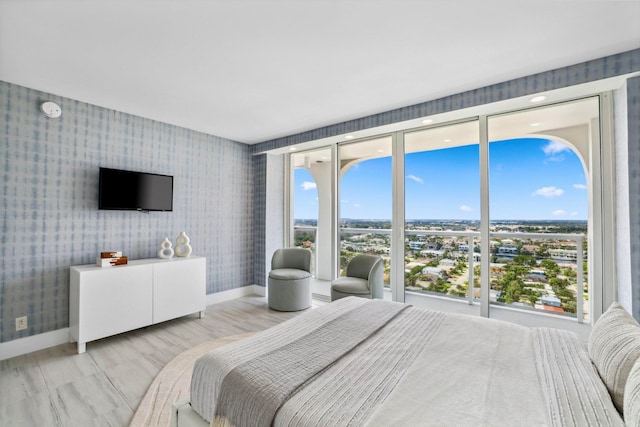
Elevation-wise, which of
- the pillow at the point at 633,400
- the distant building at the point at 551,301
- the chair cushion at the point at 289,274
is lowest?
the distant building at the point at 551,301

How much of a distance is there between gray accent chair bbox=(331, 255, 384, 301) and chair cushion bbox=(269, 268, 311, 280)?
547 millimetres

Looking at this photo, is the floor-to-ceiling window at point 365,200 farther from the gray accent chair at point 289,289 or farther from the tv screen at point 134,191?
the tv screen at point 134,191

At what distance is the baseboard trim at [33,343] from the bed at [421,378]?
2410 millimetres

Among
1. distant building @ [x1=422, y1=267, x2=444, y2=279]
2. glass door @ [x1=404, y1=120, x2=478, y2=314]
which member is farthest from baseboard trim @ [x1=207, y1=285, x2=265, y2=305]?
distant building @ [x1=422, y1=267, x2=444, y2=279]

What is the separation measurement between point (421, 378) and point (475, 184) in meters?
2.61

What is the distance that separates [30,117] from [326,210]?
3.56 meters

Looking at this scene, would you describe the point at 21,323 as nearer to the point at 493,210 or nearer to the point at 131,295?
the point at 131,295

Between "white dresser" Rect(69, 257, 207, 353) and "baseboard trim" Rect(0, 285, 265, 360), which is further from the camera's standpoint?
"white dresser" Rect(69, 257, 207, 353)

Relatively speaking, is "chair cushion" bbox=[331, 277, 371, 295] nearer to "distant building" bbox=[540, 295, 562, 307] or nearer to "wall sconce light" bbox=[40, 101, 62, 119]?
"distant building" bbox=[540, 295, 562, 307]

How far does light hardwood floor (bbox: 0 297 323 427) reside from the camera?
192 centimetres

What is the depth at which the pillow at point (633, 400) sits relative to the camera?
86 cm

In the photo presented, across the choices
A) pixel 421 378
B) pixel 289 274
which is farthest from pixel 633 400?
pixel 289 274

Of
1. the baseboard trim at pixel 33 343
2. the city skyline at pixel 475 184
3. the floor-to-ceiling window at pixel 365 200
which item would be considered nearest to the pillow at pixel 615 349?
the city skyline at pixel 475 184

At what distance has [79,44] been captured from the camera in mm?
2094
